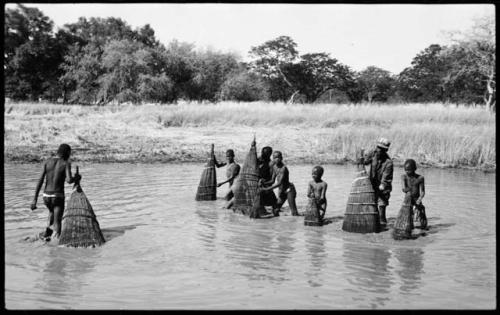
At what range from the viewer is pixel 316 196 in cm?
928

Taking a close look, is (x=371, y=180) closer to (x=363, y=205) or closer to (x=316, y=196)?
(x=363, y=205)

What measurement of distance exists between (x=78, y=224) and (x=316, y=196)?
3534 millimetres

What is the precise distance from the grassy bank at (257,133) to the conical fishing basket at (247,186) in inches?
313

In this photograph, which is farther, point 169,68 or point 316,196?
point 169,68

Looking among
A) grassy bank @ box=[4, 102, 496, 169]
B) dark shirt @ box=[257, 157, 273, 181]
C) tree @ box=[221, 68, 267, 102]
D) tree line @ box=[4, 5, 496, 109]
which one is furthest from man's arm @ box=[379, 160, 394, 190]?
tree @ box=[221, 68, 267, 102]

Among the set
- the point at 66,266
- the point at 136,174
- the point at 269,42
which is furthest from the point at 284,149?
the point at 269,42

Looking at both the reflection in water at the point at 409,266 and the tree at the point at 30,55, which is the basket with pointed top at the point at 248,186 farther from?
the tree at the point at 30,55

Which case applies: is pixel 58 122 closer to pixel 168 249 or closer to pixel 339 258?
pixel 168 249

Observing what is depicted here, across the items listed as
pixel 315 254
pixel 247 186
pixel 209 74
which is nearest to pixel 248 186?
pixel 247 186

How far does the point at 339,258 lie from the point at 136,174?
8971 mm

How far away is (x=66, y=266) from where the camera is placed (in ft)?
23.4

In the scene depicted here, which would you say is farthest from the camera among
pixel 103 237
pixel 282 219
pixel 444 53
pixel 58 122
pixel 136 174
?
pixel 444 53

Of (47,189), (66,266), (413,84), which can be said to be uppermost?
(413,84)

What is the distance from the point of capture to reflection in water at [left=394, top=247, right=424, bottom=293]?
6.56 meters
